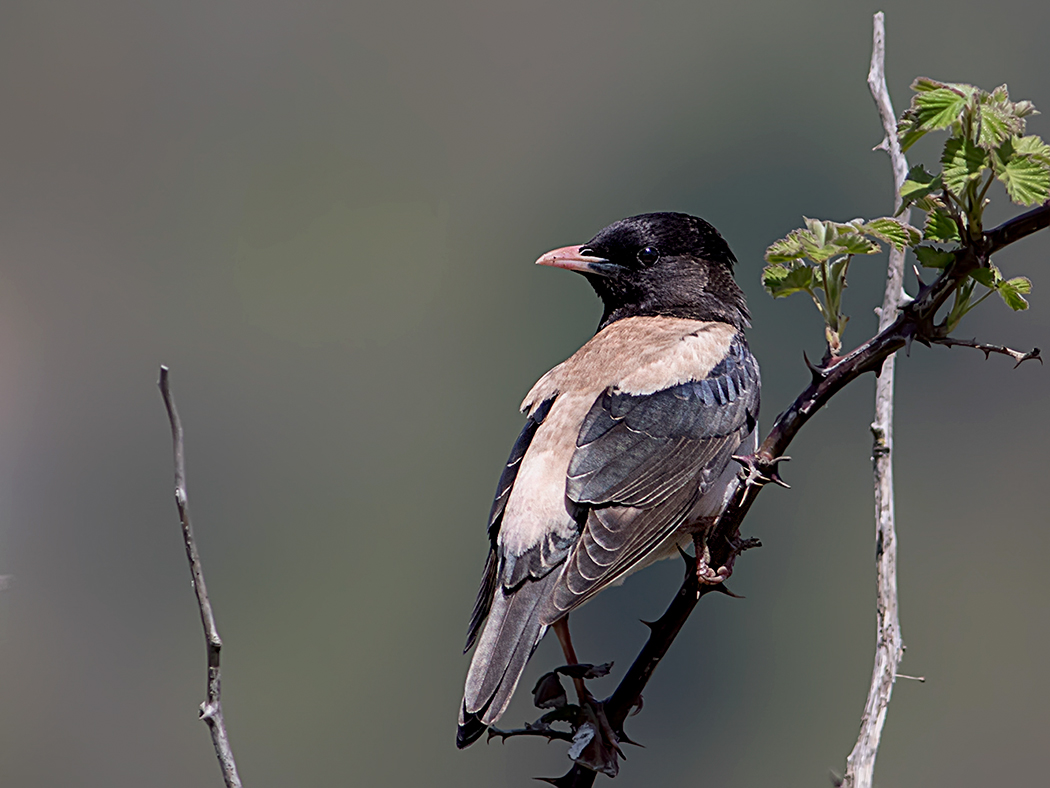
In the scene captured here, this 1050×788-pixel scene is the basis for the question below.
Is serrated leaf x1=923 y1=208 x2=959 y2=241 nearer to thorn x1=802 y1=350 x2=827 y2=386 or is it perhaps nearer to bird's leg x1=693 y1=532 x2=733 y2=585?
thorn x1=802 y1=350 x2=827 y2=386

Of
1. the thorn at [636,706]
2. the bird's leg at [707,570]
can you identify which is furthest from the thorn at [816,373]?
the thorn at [636,706]

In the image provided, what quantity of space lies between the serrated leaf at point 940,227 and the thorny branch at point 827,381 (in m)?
0.05

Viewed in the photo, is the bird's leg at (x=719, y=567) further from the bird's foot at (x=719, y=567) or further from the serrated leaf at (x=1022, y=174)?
the serrated leaf at (x=1022, y=174)

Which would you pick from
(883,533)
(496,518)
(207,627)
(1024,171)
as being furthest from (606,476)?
(1024,171)

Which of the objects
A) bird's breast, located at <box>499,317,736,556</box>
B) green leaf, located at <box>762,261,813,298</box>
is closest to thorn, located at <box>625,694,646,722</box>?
bird's breast, located at <box>499,317,736,556</box>

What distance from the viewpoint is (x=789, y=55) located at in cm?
13850

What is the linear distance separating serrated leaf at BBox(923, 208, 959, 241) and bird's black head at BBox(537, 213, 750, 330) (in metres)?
3.61

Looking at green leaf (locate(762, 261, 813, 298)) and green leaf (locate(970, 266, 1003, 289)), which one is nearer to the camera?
green leaf (locate(970, 266, 1003, 289))

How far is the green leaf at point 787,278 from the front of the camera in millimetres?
3772

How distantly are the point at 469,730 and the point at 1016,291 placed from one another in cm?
217

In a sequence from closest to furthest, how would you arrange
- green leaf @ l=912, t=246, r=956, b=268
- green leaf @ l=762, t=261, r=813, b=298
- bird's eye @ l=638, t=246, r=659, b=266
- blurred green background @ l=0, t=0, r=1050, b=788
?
green leaf @ l=912, t=246, r=956, b=268
green leaf @ l=762, t=261, r=813, b=298
bird's eye @ l=638, t=246, r=659, b=266
blurred green background @ l=0, t=0, r=1050, b=788

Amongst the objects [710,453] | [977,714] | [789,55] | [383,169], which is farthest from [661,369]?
[789,55]

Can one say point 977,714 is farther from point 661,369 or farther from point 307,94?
point 307,94

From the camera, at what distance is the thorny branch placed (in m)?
3.39
